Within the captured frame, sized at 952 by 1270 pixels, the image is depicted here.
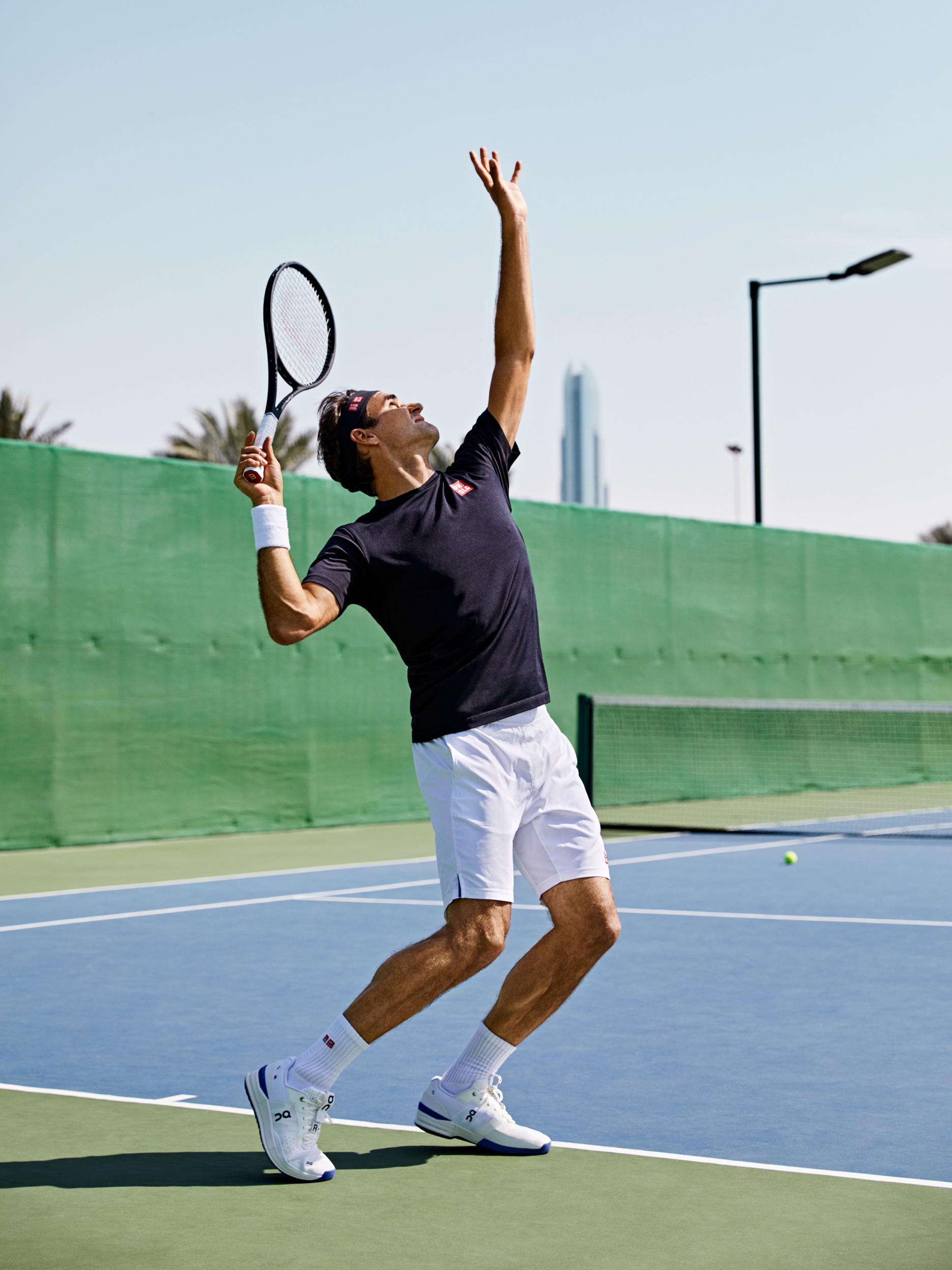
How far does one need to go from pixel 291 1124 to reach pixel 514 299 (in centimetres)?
177

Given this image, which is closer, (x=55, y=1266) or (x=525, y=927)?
(x=55, y=1266)

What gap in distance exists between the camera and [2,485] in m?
10.1

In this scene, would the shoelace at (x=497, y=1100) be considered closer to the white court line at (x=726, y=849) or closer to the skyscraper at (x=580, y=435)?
the white court line at (x=726, y=849)

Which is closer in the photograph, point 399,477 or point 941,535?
point 399,477

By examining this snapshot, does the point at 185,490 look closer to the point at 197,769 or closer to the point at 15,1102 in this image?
the point at 197,769

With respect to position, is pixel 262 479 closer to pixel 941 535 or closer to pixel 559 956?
pixel 559 956

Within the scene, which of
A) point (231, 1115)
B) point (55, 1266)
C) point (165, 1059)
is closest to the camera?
point (55, 1266)

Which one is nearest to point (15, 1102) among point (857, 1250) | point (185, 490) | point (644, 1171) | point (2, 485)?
point (644, 1171)

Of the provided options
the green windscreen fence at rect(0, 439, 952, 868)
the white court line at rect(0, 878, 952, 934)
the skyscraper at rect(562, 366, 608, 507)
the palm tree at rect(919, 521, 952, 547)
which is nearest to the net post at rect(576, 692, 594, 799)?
the green windscreen fence at rect(0, 439, 952, 868)

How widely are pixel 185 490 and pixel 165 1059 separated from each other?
698cm

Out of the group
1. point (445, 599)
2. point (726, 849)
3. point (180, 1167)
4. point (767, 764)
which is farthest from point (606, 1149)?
point (767, 764)

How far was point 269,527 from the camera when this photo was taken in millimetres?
3428

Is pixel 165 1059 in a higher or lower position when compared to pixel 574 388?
lower

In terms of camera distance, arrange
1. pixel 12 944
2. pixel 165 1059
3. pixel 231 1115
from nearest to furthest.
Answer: pixel 231 1115 → pixel 165 1059 → pixel 12 944
